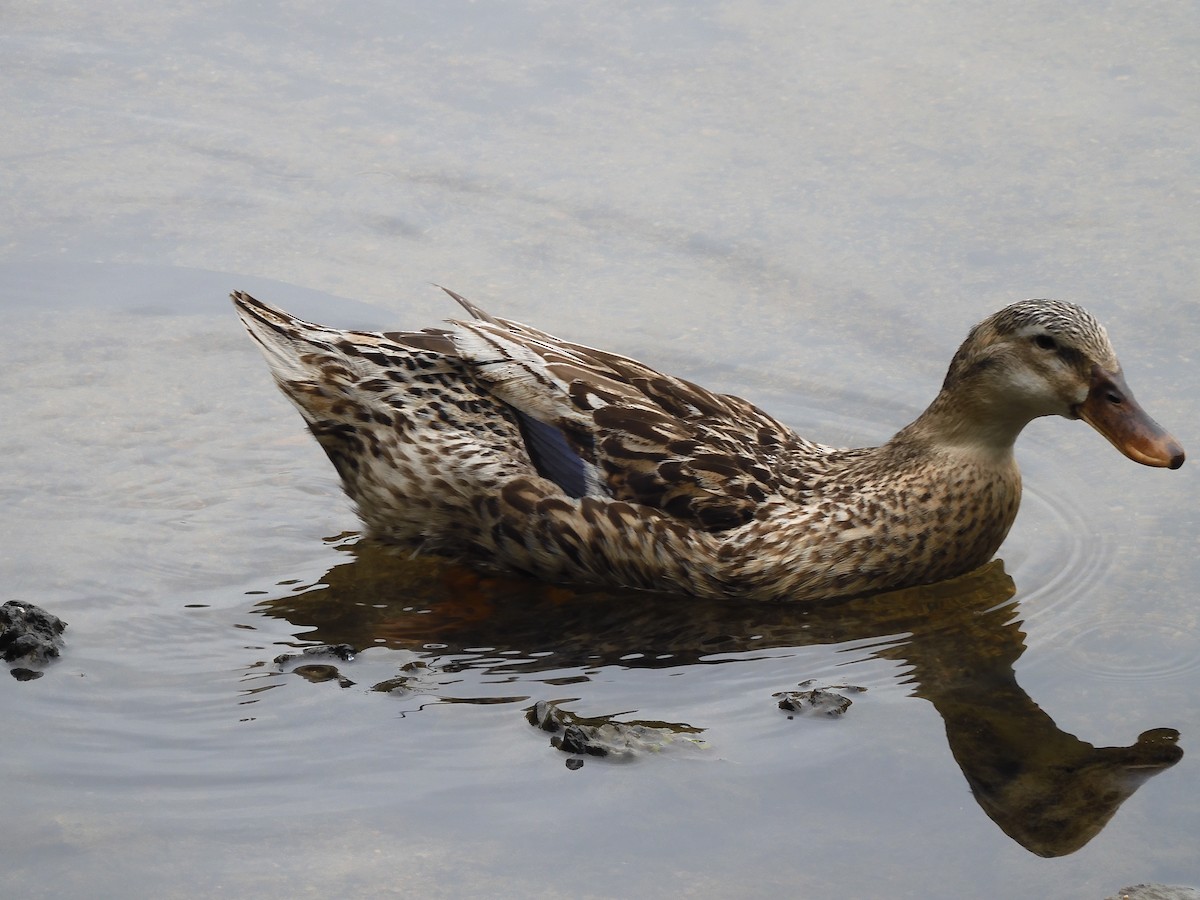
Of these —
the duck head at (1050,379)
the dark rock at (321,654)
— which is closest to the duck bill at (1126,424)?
the duck head at (1050,379)

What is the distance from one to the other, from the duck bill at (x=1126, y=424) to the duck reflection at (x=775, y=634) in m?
0.86

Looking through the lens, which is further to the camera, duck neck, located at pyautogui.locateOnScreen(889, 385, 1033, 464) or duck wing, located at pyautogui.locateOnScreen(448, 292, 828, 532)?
duck neck, located at pyautogui.locateOnScreen(889, 385, 1033, 464)

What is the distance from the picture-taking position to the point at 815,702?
6.59 m

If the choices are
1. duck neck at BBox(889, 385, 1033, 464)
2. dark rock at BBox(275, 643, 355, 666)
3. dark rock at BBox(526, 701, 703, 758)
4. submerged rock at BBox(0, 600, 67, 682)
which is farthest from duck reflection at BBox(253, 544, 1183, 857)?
submerged rock at BBox(0, 600, 67, 682)

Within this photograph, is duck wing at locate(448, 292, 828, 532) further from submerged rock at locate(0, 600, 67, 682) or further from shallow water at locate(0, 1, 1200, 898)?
submerged rock at locate(0, 600, 67, 682)

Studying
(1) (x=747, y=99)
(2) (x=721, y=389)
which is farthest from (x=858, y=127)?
(2) (x=721, y=389)

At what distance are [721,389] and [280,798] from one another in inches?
148

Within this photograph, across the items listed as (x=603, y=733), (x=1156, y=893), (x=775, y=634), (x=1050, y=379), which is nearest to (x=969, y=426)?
(x=1050, y=379)

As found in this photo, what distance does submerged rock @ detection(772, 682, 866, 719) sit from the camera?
655 cm

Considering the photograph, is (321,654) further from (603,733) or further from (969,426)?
(969,426)

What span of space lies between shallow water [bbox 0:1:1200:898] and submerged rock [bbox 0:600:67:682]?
11cm

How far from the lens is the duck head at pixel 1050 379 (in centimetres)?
719

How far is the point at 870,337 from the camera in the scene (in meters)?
9.25

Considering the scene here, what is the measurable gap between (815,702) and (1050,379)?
1795 millimetres
